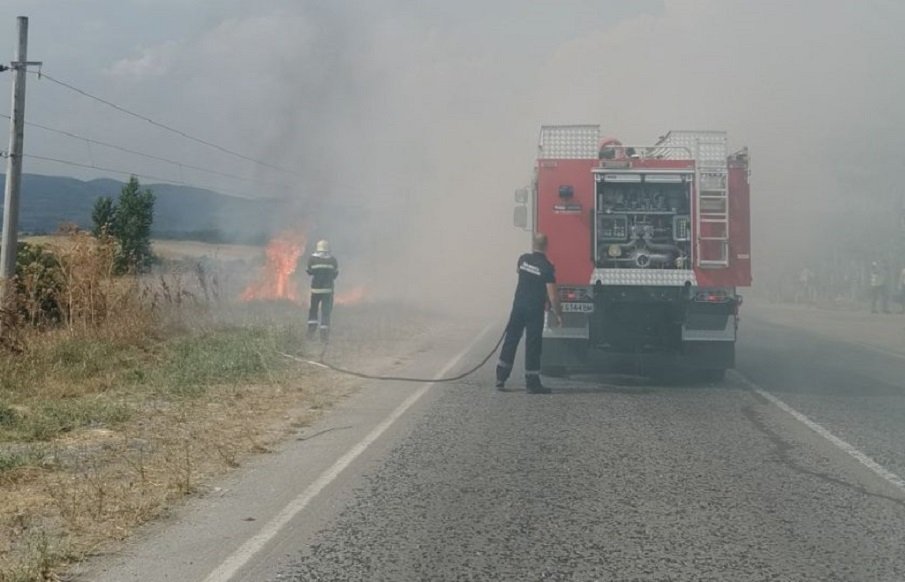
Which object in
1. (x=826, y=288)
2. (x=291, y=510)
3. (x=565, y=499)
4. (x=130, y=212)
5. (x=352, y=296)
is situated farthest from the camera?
(x=826, y=288)

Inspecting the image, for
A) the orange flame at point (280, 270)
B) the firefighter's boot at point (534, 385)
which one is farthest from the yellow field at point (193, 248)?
the firefighter's boot at point (534, 385)

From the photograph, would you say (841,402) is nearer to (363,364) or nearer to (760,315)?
(363,364)

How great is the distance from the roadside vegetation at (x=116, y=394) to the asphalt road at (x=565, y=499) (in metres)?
0.45

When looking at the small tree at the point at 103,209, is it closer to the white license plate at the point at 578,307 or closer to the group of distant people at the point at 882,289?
the group of distant people at the point at 882,289

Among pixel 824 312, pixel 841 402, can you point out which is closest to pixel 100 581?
pixel 841 402

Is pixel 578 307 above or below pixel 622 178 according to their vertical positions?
below

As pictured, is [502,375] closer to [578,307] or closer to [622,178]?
[578,307]

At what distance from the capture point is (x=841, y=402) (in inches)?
433

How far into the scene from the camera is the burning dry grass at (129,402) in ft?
19.6

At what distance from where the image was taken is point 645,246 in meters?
12.3

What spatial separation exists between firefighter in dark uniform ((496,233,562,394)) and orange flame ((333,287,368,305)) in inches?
647

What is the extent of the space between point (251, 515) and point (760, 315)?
28.0 m

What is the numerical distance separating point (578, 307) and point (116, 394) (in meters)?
5.64

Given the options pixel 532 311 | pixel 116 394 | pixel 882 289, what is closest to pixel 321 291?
pixel 532 311
